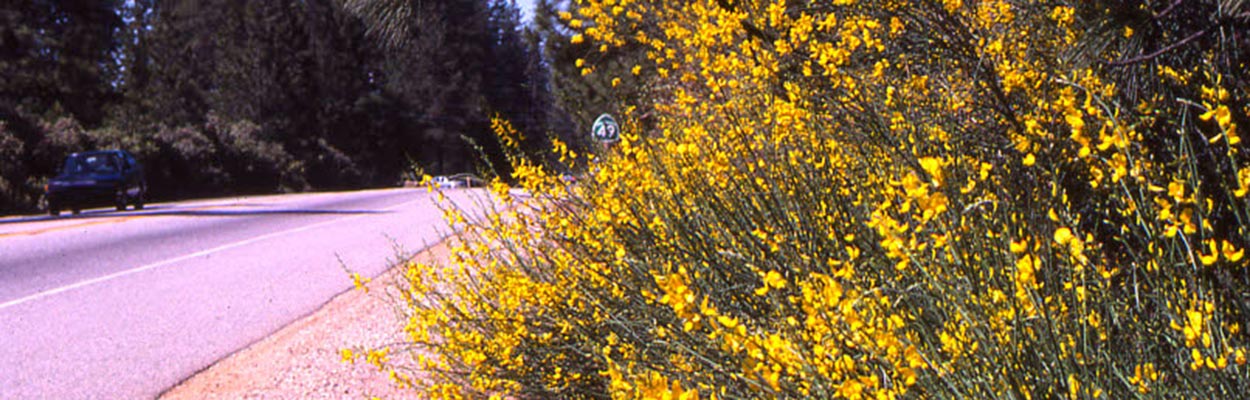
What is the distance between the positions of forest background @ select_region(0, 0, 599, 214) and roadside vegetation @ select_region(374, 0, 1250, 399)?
18.9 m

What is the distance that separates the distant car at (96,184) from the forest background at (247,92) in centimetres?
335

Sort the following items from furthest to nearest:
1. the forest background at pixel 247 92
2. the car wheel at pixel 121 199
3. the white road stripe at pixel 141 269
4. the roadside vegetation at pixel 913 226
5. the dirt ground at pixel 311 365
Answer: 1. the forest background at pixel 247 92
2. the car wheel at pixel 121 199
3. the white road stripe at pixel 141 269
4. the dirt ground at pixel 311 365
5. the roadside vegetation at pixel 913 226

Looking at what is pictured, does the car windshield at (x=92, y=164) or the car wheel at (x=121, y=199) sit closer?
the car wheel at (x=121, y=199)

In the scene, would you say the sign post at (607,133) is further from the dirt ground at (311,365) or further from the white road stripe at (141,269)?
the white road stripe at (141,269)

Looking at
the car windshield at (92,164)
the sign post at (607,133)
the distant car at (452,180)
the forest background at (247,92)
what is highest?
the forest background at (247,92)

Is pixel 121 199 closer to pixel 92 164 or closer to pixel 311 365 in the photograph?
pixel 92 164

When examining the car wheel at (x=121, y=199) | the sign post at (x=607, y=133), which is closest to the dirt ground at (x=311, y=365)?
the sign post at (x=607, y=133)

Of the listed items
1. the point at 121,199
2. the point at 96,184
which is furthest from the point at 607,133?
the point at 121,199

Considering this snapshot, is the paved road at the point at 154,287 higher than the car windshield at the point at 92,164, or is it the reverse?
the car windshield at the point at 92,164

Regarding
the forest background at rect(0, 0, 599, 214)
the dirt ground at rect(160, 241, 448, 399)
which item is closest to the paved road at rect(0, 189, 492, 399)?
the dirt ground at rect(160, 241, 448, 399)

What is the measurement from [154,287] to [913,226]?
27.9 feet

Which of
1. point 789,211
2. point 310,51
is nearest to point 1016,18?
point 789,211

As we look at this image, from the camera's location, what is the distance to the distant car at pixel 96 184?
789 inches

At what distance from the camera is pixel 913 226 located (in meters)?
2.73
